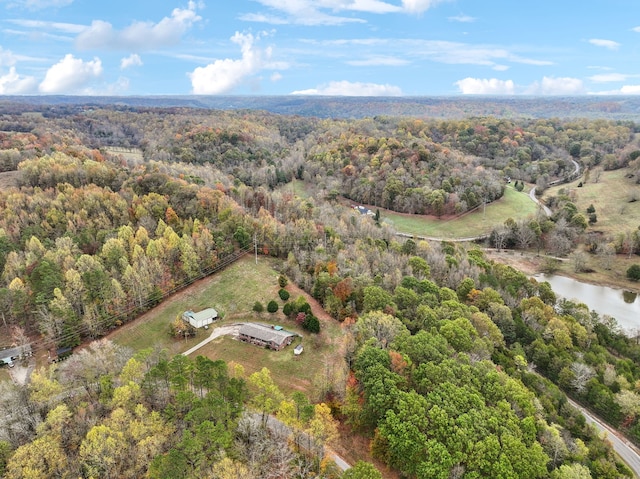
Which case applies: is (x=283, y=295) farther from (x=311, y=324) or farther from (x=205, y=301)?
(x=205, y=301)

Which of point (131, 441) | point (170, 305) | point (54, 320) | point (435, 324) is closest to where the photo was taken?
point (131, 441)

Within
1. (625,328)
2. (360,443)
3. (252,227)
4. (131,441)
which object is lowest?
(625,328)

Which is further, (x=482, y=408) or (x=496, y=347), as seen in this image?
(x=496, y=347)

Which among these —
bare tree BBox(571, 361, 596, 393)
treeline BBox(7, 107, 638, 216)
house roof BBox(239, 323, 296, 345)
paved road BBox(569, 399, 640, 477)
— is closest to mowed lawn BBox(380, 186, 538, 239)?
treeline BBox(7, 107, 638, 216)

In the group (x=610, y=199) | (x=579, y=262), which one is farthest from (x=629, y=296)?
(x=610, y=199)

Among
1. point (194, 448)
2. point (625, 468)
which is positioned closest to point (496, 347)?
point (625, 468)

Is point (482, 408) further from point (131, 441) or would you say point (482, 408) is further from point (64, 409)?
point (64, 409)

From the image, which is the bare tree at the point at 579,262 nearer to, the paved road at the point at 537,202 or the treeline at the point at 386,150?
the paved road at the point at 537,202

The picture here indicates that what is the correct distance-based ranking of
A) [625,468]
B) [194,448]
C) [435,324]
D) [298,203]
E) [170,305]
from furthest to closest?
[298,203]
[170,305]
[435,324]
[625,468]
[194,448]

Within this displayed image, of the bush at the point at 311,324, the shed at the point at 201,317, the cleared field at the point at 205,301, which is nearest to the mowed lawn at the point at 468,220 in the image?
the cleared field at the point at 205,301
